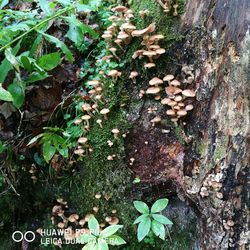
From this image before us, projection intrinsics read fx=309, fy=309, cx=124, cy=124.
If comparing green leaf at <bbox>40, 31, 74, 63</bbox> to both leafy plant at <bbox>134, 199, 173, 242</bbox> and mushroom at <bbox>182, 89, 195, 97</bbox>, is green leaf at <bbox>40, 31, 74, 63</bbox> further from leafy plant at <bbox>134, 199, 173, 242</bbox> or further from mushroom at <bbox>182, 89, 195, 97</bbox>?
leafy plant at <bbox>134, 199, 173, 242</bbox>

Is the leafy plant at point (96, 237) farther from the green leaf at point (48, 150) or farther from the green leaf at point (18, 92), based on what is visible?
the green leaf at point (18, 92)

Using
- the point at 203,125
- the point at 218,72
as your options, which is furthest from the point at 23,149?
the point at 218,72

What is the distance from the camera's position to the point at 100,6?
354 centimetres

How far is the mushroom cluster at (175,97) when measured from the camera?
2451 millimetres

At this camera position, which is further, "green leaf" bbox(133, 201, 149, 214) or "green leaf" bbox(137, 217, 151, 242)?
"green leaf" bbox(133, 201, 149, 214)

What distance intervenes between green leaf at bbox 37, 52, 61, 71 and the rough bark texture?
0.98 m

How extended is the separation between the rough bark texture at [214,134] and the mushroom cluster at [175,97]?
0.26ft

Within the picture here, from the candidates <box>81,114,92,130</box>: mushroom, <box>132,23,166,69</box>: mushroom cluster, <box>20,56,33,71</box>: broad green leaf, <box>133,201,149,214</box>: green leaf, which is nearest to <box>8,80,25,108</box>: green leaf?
<box>20,56,33,71</box>: broad green leaf

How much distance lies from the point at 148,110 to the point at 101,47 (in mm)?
1011

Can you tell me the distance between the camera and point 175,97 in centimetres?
250

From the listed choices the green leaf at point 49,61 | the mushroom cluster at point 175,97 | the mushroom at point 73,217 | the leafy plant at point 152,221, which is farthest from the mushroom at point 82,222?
the green leaf at point 49,61

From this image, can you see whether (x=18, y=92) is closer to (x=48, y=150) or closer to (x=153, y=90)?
(x=48, y=150)

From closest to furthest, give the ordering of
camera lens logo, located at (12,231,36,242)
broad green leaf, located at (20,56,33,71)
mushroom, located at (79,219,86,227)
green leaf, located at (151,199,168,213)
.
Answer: green leaf, located at (151,199,168,213) → broad green leaf, located at (20,56,33,71) → mushroom, located at (79,219,86,227) → camera lens logo, located at (12,231,36,242)

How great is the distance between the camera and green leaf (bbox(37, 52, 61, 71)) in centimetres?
259
